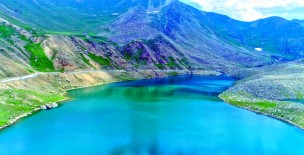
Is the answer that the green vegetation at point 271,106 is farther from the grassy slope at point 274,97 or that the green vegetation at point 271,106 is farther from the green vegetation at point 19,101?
the green vegetation at point 19,101

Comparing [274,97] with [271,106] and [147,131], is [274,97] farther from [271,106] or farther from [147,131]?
[147,131]

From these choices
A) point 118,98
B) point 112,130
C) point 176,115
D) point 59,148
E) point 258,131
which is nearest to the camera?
point 59,148

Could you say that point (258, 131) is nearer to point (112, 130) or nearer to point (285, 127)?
point (285, 127)

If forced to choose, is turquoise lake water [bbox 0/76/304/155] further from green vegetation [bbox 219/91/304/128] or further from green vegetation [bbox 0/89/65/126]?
green vegetation [bbox 219/91/304/128]

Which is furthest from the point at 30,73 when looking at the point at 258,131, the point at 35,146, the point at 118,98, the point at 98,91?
the point at 258,131

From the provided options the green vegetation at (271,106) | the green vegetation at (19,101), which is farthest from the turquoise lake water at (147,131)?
the green vegetation at (271,106)

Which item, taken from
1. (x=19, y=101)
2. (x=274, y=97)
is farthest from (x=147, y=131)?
(x=274, y=97)

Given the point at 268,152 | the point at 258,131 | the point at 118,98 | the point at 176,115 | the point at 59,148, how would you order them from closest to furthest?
the point at 59,148 < the point at 268,152 < the point at 258,131 < the point at 176,115 < the point at 118,98

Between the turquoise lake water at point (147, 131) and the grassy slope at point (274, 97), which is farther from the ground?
the grassy slope at point (274, 97)

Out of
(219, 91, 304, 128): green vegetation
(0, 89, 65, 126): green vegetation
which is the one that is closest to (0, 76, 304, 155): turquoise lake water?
(0, 89, 65, 126): green vegetation
